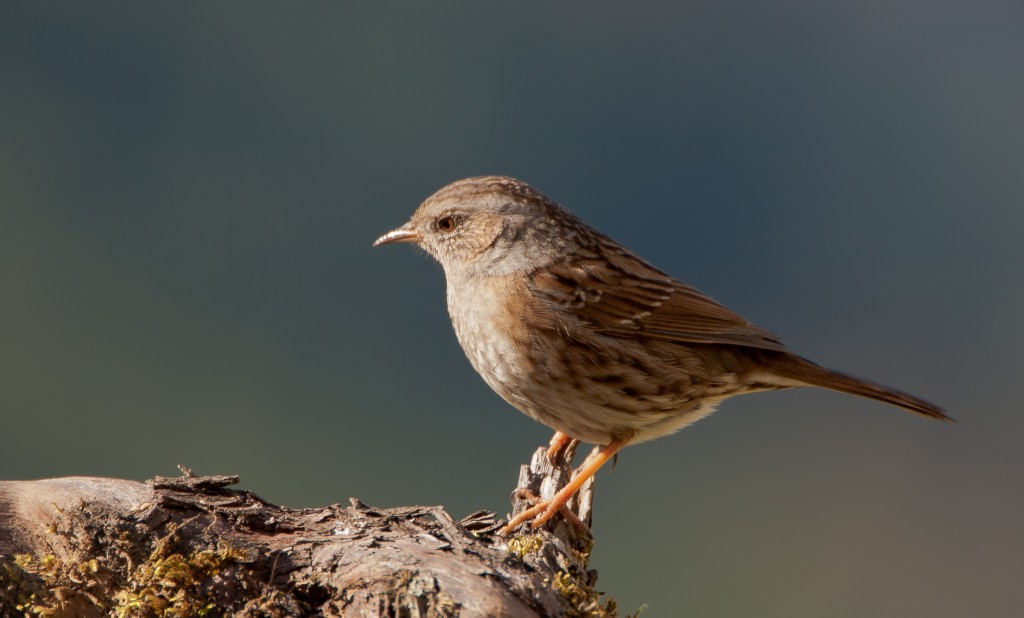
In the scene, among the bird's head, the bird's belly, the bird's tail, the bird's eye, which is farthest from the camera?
the bird's eye

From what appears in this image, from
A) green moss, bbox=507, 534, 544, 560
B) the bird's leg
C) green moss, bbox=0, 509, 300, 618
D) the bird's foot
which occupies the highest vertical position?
the bird's leg

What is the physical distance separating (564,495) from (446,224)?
179 cm

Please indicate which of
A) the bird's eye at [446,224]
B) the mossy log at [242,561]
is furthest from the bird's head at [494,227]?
the mossy log at [242,561]

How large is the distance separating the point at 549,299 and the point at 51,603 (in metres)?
2.69

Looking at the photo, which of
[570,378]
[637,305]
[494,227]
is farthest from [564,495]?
[494,227]

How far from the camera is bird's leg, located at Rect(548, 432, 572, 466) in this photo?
17.2 ft

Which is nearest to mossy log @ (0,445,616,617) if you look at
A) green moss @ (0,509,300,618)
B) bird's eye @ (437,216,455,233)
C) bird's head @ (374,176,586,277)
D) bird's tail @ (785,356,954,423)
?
green moss @ (0,509,300,618)

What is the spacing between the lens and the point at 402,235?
18.4 feet

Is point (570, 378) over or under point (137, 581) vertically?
over

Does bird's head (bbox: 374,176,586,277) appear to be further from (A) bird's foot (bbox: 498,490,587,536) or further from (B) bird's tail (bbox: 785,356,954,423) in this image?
(B) bird's tail (bbox: 785,356,954,423)

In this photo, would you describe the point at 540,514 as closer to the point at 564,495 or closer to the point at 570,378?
the point at 564,495

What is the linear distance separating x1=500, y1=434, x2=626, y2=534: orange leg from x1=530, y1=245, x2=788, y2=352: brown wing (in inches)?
24.9

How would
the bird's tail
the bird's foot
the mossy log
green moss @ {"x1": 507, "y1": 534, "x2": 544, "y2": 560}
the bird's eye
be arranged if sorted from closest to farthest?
the mossy log
green moss @ {"x1": 507, "y1": 534, "x2": 544, "y2": 560}
the bird's foot
the bird's tail
the bird's eye

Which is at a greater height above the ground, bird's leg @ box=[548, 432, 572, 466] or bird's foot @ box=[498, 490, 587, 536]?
bird's leg @ box=[548, 432, 572, 466]
